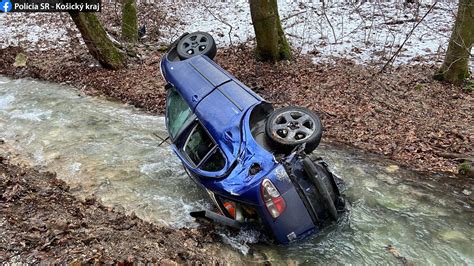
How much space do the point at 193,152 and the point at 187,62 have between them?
186cm

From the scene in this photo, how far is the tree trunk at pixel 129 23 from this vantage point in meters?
12.8

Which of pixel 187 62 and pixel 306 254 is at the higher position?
pixel 187 62

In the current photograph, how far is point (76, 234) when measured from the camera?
4.22m

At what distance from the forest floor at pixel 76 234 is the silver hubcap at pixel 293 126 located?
5.12 feet

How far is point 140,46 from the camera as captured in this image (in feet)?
42.0

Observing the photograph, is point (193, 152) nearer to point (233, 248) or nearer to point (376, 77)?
point (233, 248)

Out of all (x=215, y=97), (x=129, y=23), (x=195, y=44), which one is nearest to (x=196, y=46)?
(x=195, y=44)

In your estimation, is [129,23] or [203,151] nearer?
[203,151]

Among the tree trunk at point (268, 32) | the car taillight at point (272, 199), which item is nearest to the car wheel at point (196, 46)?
the tree trunk at point (268, 32)

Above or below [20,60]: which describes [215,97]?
above

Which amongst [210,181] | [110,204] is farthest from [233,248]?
[110,204]

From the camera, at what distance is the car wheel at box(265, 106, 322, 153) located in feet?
16.2

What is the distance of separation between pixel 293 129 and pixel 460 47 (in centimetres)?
579

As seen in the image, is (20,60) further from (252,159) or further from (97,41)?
(252,159)
